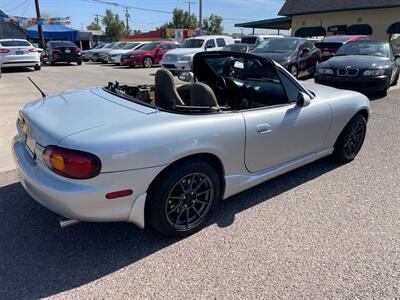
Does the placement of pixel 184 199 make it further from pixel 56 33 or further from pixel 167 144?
pixel 56 33

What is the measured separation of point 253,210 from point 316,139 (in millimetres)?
1140

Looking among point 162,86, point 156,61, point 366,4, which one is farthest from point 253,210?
point 366,4

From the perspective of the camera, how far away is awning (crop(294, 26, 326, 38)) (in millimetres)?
28906

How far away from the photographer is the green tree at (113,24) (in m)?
96.3

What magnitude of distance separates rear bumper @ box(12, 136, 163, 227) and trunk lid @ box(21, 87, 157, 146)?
0.27 meters

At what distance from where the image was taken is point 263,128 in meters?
3.08

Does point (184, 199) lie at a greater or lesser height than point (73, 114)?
lesser

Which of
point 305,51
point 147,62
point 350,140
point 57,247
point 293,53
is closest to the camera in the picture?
point 57,247

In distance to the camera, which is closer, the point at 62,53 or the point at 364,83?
the point at 364,83

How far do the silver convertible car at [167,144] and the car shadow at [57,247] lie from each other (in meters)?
0.26

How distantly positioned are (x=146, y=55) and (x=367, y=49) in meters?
12.0

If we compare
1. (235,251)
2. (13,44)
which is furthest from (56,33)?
(235,251)

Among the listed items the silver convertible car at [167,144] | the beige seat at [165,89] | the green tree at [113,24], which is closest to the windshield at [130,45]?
the silver convertible car at [167,144]

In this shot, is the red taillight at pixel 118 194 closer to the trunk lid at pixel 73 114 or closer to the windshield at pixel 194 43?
the trunk lid at pixel 73 114
